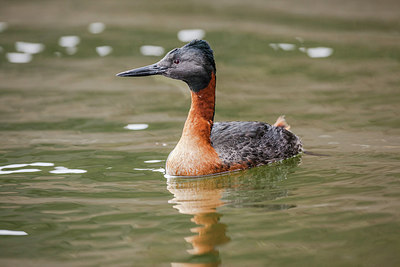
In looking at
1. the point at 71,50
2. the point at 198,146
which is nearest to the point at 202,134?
the point at 198,146

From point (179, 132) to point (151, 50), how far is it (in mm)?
4512

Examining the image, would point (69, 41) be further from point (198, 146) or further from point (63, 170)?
point (198, 146)

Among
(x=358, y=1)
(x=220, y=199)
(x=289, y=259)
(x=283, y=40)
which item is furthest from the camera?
(x=358, y=1)

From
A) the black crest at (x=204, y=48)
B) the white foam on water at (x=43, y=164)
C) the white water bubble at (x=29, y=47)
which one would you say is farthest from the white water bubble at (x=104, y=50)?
the black crest at (x=204, y=48)

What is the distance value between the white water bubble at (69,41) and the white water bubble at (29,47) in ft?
1.42

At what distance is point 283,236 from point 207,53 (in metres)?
2.50

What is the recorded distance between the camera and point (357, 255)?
4.73 meters

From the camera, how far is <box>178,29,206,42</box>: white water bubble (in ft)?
42.9

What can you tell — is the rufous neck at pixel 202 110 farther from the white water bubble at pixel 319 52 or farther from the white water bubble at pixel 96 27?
the white water bubble at pixel 96 27

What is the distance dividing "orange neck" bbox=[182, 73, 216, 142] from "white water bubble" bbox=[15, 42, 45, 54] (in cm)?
677

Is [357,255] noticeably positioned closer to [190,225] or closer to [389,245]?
[389,245]

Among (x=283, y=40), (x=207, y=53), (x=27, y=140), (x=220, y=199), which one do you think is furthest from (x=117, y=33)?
(x=220, y=199)

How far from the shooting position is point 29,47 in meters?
13.2

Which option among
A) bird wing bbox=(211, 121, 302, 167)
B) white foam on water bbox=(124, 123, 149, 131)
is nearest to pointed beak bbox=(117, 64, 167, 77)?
bird wing bbox=(211, 121, 302, 167)
